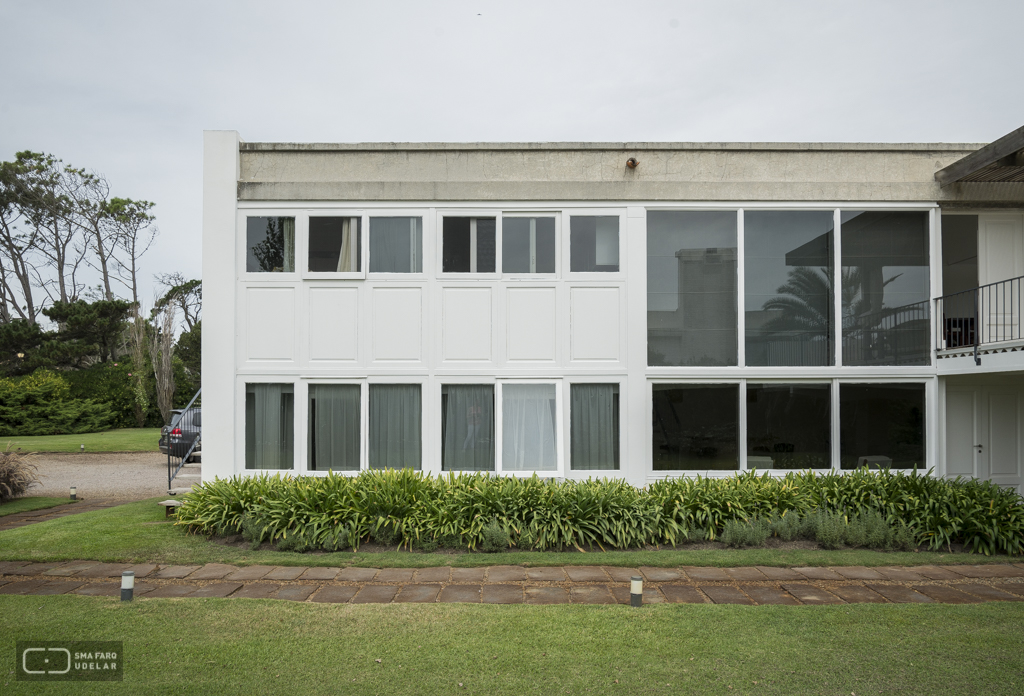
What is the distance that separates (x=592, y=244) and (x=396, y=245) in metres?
3.02

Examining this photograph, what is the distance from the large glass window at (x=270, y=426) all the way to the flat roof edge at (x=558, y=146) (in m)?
3.70

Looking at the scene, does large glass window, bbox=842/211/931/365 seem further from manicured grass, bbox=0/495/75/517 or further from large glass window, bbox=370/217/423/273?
manicured grass, bbox=0/495/75/517

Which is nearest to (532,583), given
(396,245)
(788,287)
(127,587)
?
(127,587)

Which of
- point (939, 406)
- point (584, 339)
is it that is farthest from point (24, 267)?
point (939, 406)

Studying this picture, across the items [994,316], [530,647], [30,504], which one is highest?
[994,316]

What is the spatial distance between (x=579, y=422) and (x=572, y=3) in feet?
30.2

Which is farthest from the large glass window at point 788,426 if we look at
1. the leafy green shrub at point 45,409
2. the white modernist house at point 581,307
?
the leafy green shrub at point 45,409

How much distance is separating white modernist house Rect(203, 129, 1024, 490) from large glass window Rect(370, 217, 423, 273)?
0.03m

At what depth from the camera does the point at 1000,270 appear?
9.37 metres

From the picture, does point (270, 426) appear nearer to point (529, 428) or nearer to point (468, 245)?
point (529, 428)

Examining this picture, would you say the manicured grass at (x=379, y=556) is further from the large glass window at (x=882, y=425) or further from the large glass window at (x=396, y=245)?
the large glass window at (x=396, y=245)

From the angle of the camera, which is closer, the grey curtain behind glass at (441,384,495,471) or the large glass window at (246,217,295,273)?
the grey curtain behind glass at (441,384,495,471)

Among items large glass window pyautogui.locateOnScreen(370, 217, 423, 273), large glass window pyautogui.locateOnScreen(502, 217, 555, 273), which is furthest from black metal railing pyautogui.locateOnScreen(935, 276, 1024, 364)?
large glass window pyautogui.locateOnScreen(370, 217, 423, 273)

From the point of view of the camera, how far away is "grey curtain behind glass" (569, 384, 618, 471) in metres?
8.90
